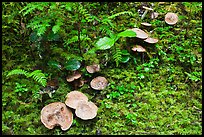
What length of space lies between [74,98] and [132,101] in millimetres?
708

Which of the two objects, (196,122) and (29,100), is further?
(29,100)

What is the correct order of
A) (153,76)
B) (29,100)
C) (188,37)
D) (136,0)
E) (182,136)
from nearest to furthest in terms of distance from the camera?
(182,136)
(29,100)
(153,76)
(188,37)
(136,0)

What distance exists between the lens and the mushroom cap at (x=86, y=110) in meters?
2.97

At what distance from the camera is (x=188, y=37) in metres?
4.00

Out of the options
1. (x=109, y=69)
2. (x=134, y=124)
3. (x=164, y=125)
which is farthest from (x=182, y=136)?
(x=109, y=69)

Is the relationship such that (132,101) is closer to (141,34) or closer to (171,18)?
(141,34)

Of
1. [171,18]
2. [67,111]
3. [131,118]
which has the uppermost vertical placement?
[171,18]

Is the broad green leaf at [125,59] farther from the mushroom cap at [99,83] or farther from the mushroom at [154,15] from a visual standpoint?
the mushroom at [154,15]

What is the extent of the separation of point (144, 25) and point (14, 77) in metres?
1.98

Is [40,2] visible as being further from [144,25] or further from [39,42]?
[144,25]

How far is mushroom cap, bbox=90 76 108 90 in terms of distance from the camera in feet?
11.1

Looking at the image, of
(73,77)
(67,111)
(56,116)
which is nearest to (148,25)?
→ (73,77)

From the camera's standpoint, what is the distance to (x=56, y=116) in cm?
295

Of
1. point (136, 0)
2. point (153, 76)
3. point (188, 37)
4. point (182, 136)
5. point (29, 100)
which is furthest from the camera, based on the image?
point (136, 0)
